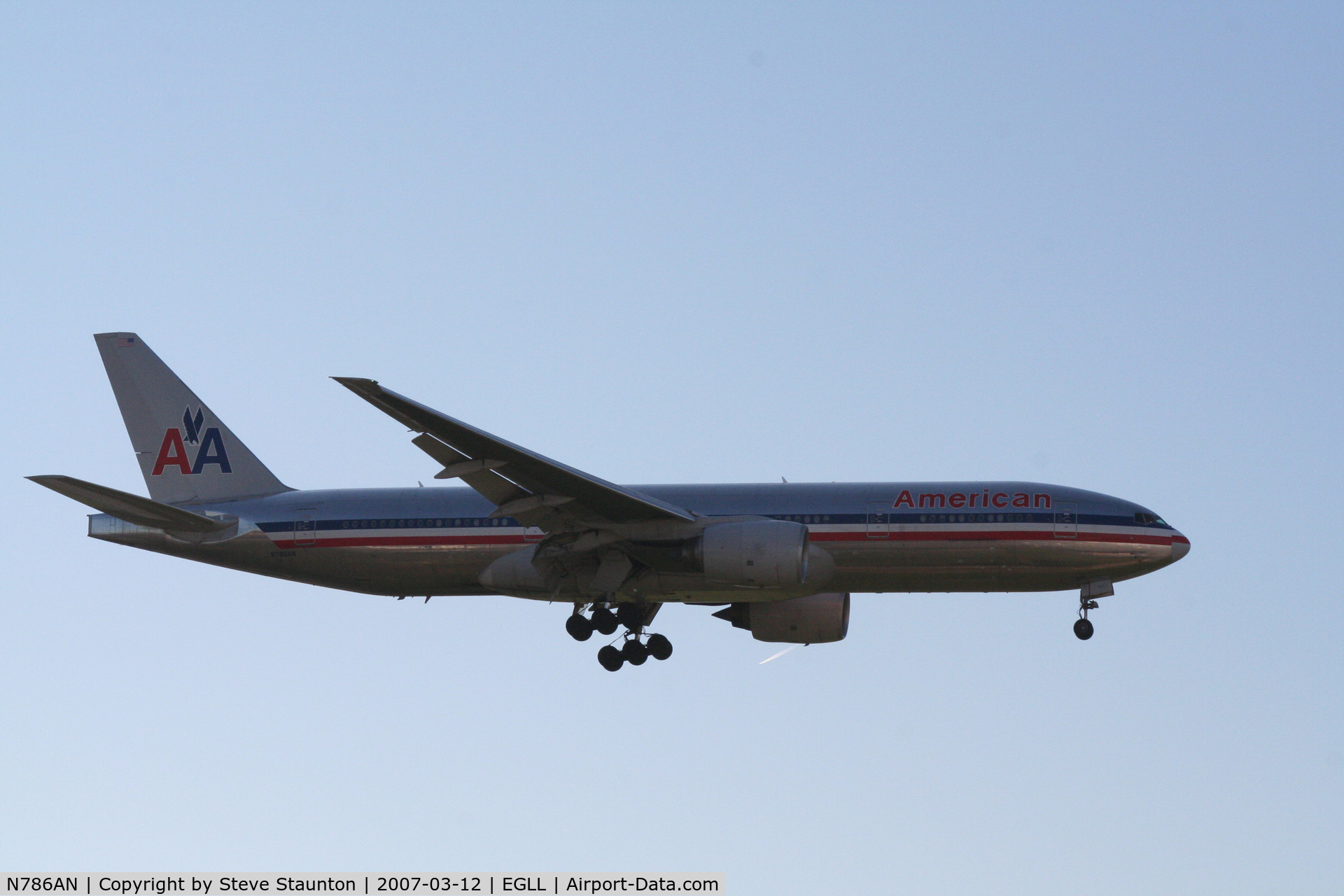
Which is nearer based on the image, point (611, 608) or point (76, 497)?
point (76, 497)

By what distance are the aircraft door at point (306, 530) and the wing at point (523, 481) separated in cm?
464

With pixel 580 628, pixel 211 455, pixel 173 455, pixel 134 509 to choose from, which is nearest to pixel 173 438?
pixel 173 455

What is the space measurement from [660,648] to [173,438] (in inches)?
482

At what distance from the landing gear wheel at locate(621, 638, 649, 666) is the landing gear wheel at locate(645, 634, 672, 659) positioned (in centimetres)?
23

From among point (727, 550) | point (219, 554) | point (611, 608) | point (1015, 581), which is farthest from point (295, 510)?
point (1015, 581)

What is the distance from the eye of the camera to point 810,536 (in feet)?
107

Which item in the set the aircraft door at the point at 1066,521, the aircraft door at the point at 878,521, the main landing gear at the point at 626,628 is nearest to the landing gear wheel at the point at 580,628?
the main landing gear at the point at 626,628

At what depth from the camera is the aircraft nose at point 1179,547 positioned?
33219 mm

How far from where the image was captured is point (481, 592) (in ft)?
114

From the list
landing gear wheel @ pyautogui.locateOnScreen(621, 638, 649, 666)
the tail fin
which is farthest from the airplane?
the tail fin

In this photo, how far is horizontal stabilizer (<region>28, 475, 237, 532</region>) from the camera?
31.6 metres

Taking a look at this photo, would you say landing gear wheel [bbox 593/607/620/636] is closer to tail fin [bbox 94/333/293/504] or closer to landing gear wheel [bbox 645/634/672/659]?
landing gear wheel [bbox 645/634/672/659]

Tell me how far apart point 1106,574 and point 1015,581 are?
1.85 m

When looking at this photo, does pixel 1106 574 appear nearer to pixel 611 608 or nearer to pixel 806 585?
pixel 806 585
